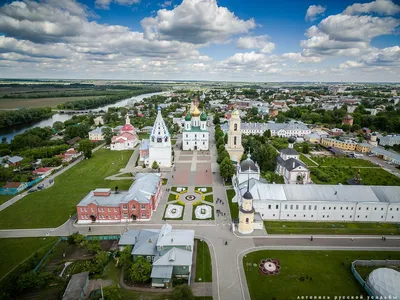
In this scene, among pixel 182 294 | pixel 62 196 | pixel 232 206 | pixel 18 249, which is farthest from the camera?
pixel 62 196

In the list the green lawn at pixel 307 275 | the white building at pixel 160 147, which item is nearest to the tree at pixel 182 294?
the green lawn at pixel 307 275

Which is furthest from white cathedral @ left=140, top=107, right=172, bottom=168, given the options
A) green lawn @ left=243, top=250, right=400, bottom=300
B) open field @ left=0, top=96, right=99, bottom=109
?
open field @ left=0, top=96, right=99, bottom=109

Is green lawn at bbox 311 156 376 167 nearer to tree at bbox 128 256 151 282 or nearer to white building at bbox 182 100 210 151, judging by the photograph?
white building at bbox 182 100 210 151

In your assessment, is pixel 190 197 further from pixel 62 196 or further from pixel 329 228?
pixel 62 196

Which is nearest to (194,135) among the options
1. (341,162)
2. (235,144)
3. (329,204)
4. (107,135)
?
(235,144)

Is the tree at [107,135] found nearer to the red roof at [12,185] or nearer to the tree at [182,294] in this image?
the red roof at [12,185]

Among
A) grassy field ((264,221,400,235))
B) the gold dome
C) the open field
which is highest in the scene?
the gold dome

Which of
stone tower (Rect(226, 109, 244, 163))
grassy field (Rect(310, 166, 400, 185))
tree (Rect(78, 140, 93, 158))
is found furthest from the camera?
tree (Rect(78, 140, 93, 158))
